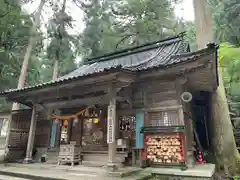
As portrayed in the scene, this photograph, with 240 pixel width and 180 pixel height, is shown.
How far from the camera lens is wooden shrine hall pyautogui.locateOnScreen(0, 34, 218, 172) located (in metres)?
6.36

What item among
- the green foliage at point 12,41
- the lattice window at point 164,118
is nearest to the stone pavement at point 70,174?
the lattice window at point 164,118

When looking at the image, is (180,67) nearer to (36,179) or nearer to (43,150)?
(36,179)

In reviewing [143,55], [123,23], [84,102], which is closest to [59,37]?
[123,23]

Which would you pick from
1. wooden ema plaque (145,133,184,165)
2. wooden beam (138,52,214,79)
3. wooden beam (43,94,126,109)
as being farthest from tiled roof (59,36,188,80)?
wooden ema plaque (145,133,184,165)

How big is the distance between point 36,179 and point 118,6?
61.9 feet

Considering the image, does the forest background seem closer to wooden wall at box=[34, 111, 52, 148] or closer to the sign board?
wooden wall at box=[34, 111, 52, 148]

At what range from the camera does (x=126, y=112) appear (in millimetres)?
7980

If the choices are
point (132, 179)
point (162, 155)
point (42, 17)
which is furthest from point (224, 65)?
point (42, 17)

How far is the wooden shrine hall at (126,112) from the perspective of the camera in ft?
20.9

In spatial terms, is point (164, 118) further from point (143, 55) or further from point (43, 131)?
point (43, 131)

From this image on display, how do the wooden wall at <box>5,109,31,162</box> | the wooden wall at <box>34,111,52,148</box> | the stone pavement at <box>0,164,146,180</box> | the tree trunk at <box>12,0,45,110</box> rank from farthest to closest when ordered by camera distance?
the tree trunk at <box>12,0,45,110</box>
the wooden wall at <box>34,111,52,148</box>
the wooden wall at <box>5,109,31,162</box>
the stone pavement at <box>0,164,146,180</box>

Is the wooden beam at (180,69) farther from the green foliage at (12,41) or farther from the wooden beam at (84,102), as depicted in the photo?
the green foliage at (12,41)

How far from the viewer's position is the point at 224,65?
40.0ft

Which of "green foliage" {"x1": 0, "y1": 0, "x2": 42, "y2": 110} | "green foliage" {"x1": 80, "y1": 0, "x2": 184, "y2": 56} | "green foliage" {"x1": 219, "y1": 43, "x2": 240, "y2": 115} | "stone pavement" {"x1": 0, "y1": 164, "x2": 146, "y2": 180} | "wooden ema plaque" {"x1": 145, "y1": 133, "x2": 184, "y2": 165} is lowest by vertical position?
"stone pavement" {"x1": 0, "y1": 164, "x2": 146, "y2": 180}
